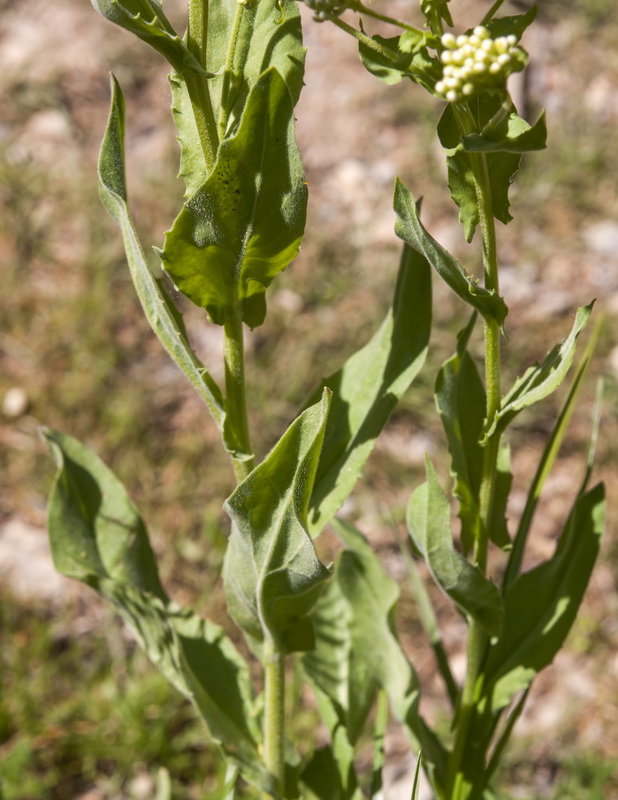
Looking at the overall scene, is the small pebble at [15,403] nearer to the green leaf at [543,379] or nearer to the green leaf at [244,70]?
the green leaf at [244,70]

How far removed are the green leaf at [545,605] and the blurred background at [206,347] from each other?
94 cm

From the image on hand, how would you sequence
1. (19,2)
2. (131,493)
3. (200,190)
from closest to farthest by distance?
(200,190) < (131,493) < (19,2)

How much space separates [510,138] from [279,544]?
0.59 m

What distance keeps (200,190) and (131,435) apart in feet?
7.00

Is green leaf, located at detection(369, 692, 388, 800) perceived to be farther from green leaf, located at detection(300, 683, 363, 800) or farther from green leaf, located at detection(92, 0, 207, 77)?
green leaf, located at detection(92, 0, 207, 77)

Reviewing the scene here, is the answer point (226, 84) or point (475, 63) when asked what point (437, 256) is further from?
point (226, 84)

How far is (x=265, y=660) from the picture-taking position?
151 centimetres

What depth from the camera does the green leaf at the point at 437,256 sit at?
1.14 metres

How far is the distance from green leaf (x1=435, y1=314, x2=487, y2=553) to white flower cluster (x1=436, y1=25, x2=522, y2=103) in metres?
0.41

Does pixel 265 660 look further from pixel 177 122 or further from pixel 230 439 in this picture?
pixel 177 122

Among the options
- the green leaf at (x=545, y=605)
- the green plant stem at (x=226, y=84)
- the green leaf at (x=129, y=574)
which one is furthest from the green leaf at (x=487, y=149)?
the green leaf at (x=129, y=574)

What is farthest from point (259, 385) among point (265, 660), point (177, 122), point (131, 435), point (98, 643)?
point (177, 122)

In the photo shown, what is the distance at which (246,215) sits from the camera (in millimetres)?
1211

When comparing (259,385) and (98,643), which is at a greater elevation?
(259,385)
